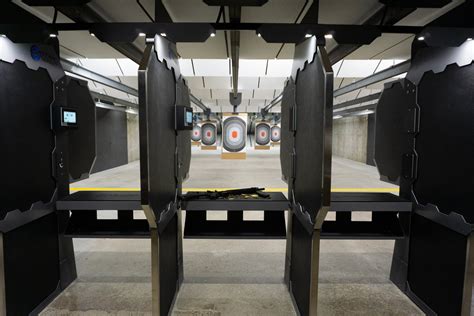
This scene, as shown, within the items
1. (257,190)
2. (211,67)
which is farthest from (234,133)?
(257,190)

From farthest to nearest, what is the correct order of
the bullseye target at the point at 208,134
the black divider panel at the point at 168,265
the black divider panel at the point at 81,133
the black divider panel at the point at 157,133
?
the bullseye target at the point at 208,134
the black divider panel at the point at 81,133
the black divider panel at the point at 168,265
the black divider panel at the point at 157,133

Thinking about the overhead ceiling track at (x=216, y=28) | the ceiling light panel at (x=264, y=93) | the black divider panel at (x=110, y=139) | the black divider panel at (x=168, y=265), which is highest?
the ceiling light panel at (x=264, y=93)

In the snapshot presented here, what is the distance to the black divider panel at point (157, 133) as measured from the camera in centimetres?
147

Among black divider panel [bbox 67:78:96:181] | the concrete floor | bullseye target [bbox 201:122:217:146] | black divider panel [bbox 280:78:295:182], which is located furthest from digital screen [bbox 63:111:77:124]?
bullseye target [bbox 201:122:217:146]

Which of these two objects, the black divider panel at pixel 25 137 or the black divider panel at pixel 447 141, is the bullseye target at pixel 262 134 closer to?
the black divider panel at pixel 447 141

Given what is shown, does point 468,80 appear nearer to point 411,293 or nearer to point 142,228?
point 411,293

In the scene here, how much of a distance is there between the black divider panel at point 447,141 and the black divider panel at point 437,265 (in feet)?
0.58

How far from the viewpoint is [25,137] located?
188cm

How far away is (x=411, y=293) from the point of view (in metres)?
2.24

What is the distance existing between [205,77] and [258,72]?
1.16 metres

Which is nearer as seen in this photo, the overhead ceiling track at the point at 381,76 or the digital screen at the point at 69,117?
the digital screen at the point at 69,117

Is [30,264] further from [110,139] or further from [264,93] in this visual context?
[110,139]

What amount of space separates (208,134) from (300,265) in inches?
572

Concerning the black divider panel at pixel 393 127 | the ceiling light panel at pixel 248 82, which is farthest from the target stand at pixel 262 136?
the black divider panel at pixel 393 127
